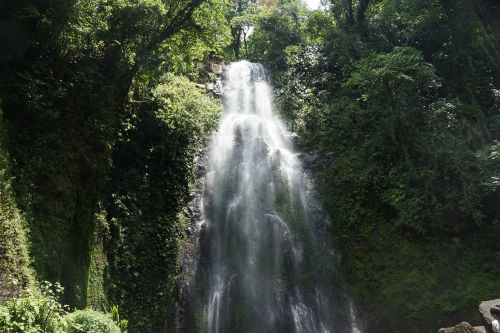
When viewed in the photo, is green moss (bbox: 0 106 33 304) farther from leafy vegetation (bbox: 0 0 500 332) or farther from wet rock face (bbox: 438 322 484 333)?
wet rock face (bbox: 438 322 484 333)

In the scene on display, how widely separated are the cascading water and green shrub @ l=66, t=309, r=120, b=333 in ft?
18.1

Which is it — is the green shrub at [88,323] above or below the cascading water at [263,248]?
below

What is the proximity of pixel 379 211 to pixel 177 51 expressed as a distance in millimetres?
9007

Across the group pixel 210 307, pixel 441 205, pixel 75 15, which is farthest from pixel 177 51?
pixel 441 205

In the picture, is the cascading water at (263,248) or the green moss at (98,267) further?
the cascading water at (263,248)

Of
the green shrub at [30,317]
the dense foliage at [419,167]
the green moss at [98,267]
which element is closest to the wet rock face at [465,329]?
the dense foliage at [419,167]

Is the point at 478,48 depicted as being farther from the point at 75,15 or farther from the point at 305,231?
the point at 75,15

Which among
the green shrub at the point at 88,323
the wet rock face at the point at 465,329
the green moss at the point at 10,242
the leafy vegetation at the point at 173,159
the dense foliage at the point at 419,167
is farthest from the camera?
the dense foliage at the point at 419,167

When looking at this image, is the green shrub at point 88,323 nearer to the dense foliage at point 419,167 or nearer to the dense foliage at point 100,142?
the dense foliage at point 100,142

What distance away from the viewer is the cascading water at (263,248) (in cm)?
1173

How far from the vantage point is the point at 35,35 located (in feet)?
28.2

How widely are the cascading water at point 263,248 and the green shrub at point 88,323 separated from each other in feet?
18.1

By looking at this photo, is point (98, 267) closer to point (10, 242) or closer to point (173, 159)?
point (10, 242)

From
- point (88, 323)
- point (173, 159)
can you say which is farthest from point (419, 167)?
point (88, 323)
